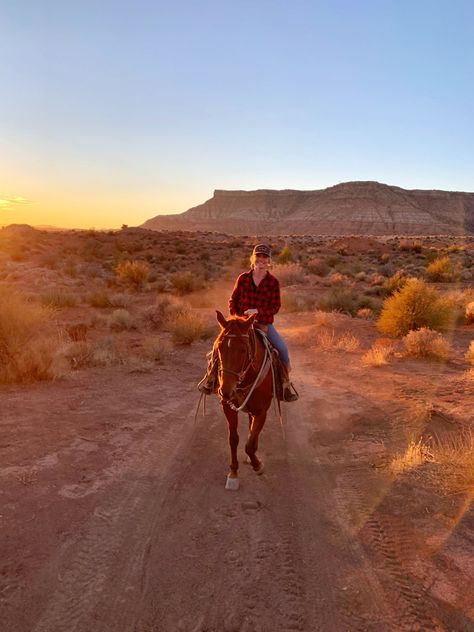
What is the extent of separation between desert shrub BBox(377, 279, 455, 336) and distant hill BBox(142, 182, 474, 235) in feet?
333

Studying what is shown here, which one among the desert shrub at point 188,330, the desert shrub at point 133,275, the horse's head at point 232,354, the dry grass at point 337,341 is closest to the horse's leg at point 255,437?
the horse's head at point 232,354

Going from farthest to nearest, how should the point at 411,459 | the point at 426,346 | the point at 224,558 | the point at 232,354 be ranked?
the point at 426,346
the point at 411,459
the point at 232,354
the point at 224,558

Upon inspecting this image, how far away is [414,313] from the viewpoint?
14453 mm

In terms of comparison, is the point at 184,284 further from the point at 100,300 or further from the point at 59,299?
the point at 59,299

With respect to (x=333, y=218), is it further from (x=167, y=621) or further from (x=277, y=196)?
(x=167, y=621)

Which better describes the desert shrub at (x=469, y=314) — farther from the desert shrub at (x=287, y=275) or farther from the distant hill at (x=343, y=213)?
the distant hill at (x=343, y=213)

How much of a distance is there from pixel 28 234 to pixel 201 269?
27.0m

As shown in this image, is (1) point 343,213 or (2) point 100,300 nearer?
(2) point 100,300

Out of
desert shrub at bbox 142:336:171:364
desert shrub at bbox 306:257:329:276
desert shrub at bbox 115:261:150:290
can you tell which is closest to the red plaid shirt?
desert shrub at bbox 142:336:171:364

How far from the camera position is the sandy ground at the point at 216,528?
359 centimetres

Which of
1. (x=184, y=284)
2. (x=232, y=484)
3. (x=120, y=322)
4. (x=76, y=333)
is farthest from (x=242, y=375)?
(x=184, y=284)

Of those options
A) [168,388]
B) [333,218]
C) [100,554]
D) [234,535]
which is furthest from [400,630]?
[333,218]

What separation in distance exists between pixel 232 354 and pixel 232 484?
192 cm

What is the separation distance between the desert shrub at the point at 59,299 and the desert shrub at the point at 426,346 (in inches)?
559
